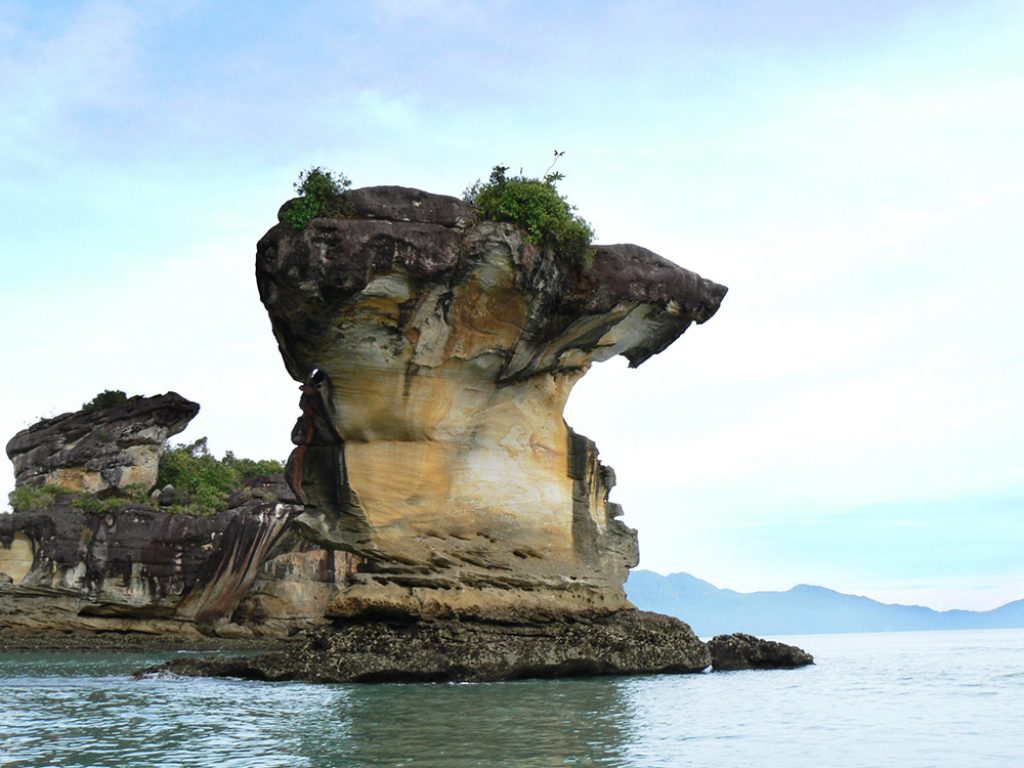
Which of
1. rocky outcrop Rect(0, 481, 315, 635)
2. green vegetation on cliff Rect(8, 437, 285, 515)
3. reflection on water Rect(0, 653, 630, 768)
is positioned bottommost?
reflection on water Rect(0, 653, 630, 768)

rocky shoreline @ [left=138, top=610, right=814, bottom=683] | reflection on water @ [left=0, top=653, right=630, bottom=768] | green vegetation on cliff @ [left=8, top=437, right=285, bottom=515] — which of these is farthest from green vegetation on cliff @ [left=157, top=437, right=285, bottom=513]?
reflection on water @ [left=0, top=653, right=630, bottom=768]

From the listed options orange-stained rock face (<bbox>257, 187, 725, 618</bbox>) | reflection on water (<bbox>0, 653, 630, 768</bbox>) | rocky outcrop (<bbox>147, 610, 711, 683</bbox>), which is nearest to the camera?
reflection on water (<bbox>0, 653, 630, 768</bbox>)

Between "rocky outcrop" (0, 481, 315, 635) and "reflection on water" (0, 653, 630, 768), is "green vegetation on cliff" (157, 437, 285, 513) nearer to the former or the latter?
"rocky outcrop" (0, 481, 315, 635)

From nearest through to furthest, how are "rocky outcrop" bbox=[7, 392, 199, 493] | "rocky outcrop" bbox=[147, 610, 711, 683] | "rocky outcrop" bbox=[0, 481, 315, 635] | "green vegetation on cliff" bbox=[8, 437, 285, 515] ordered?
"rocky outcrop" bbox=[147, 610, 711, 683]
"rocky outcrop" bbox=[0, 481, 315, 635]
"green vegetation on cliff" bbox=[8, 437, 285, 515]
"rocky outcrop" bbox=[7, 392, 199, 493]

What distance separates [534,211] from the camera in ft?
66.2

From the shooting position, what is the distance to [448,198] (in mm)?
19734

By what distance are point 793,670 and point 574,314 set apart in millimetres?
9904

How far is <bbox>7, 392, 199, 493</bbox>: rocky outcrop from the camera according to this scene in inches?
1610

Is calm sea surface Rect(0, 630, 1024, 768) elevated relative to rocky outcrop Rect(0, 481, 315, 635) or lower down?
lower down

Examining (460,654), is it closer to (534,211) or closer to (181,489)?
(534,211)

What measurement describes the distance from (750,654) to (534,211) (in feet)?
36.5

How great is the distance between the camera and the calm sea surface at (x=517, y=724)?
1032 cm

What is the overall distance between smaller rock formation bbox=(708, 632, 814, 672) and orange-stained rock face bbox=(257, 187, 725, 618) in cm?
288

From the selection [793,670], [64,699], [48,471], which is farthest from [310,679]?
[48,471]
